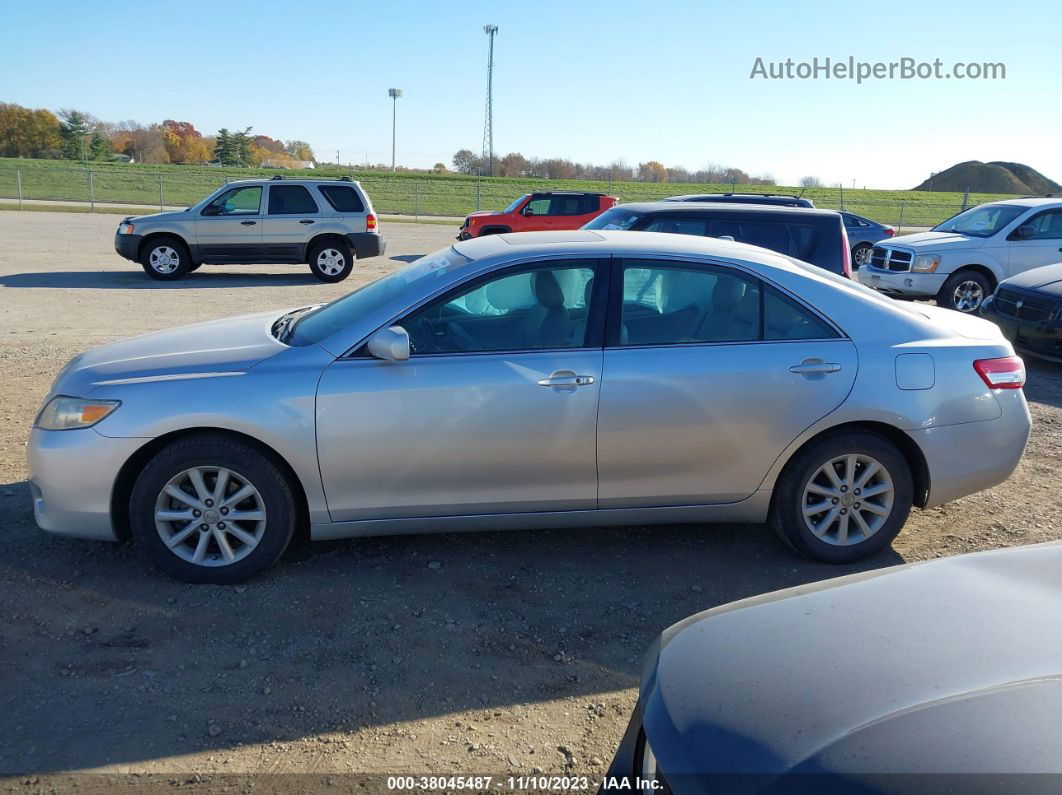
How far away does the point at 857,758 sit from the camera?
1.82 metres

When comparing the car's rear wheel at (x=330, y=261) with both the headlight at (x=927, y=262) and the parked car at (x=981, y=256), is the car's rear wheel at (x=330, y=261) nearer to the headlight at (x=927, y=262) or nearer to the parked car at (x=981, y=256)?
the parked car at (x=981, y=256)

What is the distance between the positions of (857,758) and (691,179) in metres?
82.7

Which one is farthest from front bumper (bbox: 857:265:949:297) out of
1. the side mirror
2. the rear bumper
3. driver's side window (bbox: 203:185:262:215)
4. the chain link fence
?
the chain link fence

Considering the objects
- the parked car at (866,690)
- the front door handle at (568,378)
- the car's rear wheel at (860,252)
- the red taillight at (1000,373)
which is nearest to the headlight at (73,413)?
the front door handle at (568,378)

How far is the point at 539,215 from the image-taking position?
21828 millimetres

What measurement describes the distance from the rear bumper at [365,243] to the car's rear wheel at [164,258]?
2929mm

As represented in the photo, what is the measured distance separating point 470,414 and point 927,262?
1104 centimetres

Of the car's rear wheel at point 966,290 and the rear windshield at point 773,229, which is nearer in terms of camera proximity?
the rear windshield at point 773,229

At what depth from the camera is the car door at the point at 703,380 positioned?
14.5 ft

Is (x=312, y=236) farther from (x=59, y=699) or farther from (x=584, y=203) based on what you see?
(x=59, y=699)

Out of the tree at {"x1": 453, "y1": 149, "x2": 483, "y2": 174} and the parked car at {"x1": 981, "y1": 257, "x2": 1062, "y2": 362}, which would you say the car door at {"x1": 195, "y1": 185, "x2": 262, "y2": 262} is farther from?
the tree at {"x1": 453, "y1": 149, "x2": 483, "y2": 174}

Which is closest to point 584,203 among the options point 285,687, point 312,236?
point 312,236

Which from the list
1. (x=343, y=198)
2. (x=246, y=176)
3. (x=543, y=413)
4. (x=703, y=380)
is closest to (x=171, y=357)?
(x=543, y=413)

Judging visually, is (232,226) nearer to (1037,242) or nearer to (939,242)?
(939,242)
